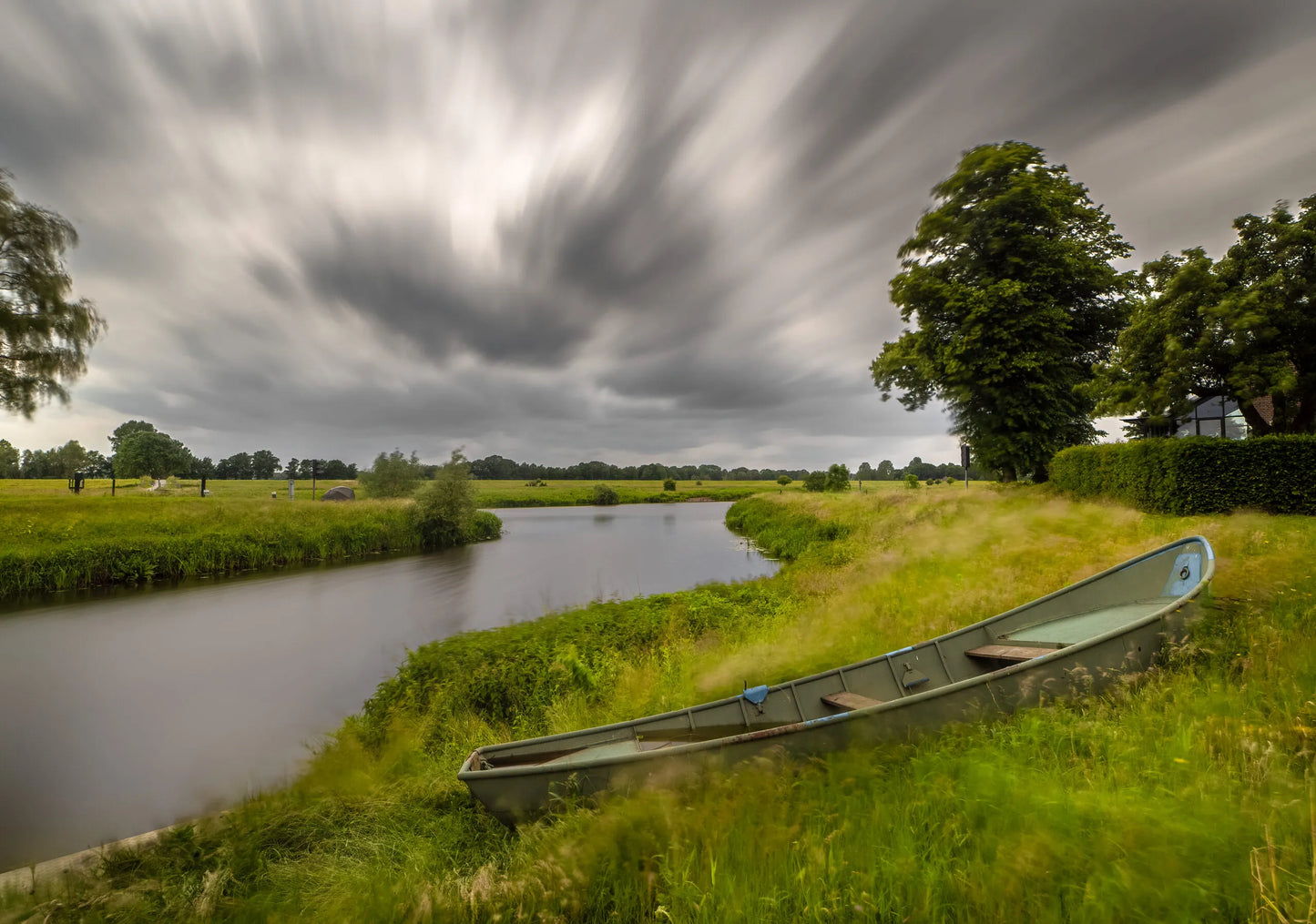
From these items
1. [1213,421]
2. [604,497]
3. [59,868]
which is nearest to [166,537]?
[59,868]

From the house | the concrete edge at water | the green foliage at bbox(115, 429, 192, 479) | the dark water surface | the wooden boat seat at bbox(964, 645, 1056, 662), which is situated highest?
the green foliage at bbox(115, 429, 192, 479)

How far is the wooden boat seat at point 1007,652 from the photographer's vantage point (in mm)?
5633

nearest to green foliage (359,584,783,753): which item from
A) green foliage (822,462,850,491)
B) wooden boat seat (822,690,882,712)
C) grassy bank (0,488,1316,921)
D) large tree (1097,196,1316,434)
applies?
grassy bank (0,488,1316,921)

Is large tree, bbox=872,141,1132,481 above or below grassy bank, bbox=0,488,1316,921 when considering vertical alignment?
above

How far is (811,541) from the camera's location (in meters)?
22.8

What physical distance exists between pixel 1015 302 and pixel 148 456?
87565 mm

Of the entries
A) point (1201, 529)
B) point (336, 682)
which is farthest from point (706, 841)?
point (1201, 529)

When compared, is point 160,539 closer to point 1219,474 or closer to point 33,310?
point 33,310

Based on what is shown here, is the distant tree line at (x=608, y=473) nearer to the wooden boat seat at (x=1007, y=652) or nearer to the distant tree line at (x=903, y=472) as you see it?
the distant tree line at (x=903, y=472)

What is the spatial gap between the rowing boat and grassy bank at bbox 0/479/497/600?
75.9 feet

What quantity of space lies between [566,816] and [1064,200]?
84.3 feet

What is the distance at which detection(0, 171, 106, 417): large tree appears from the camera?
18266 millimetres

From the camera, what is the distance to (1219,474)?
509 inches

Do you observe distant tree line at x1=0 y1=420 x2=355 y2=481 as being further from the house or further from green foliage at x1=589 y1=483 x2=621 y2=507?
the house
